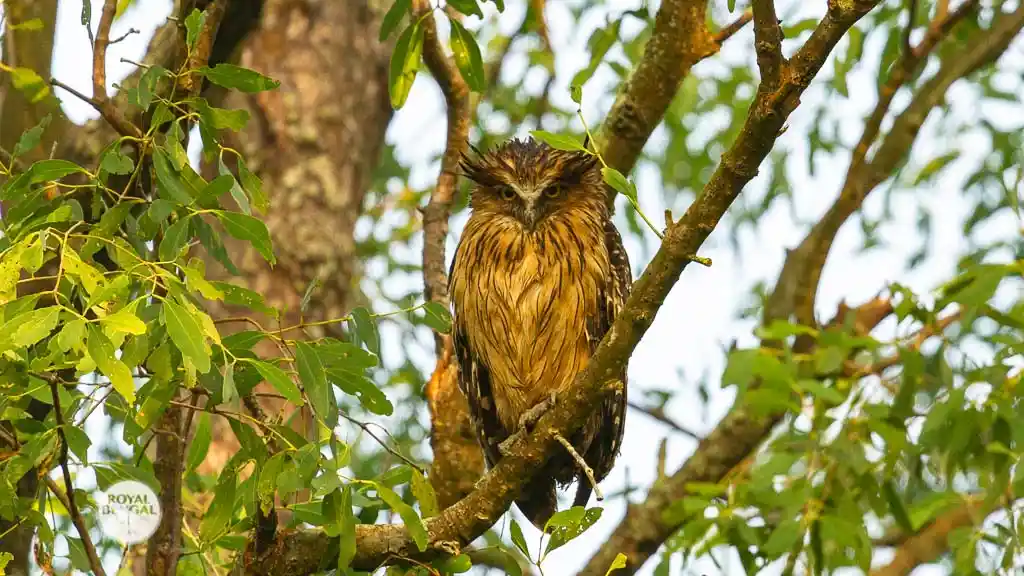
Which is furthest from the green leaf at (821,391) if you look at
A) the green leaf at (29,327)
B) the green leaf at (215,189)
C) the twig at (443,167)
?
the green leaf at (29,327)

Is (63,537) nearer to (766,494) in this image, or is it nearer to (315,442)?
(315,442)

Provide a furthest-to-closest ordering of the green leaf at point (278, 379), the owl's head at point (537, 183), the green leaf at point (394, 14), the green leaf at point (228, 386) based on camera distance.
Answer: the owl's head at point (537, 183) → the green leaf at point (394, 14) → the green leaf at point (278, 379) → the green leaf at point (228, 386)

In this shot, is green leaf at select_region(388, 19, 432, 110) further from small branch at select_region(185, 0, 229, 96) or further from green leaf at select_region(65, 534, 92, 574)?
green leaf at select_region(65, 534, 92, 574)

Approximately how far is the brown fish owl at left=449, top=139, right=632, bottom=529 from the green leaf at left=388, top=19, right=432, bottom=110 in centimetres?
75

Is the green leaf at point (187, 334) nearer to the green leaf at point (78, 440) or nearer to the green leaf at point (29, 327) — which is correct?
the green leaf at point (29, 327)

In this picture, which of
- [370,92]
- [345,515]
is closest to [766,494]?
[345,515]

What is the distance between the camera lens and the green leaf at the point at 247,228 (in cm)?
203

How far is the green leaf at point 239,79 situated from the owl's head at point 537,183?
145 cm

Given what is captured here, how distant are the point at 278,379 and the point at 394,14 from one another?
2.98 ft

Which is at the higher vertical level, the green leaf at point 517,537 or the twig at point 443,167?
the twig at point 443,167

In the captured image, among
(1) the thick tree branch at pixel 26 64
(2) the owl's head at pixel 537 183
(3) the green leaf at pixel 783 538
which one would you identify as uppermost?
(2) the owl's head at pixel 537 183

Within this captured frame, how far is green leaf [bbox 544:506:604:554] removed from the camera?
212cm

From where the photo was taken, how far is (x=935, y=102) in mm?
4738

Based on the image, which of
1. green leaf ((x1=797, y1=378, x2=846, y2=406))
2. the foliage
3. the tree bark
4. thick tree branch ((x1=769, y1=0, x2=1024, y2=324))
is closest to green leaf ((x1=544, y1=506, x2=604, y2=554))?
the foliage
